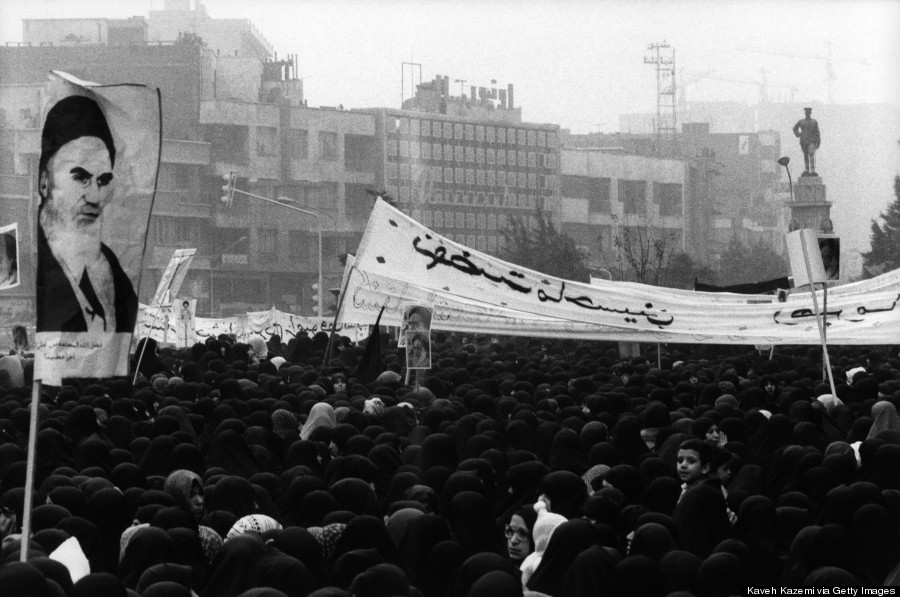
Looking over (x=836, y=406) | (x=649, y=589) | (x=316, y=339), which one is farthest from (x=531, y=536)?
(x=316, y=339)

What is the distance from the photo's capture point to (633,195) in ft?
307

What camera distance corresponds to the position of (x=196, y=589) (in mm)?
6785

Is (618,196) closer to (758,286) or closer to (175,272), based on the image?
(758,286)

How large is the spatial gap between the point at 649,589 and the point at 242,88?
249ft

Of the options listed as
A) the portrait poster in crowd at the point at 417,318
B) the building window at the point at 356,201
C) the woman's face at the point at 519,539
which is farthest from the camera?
the building window at the point at 356,201

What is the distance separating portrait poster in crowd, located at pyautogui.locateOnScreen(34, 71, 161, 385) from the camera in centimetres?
579

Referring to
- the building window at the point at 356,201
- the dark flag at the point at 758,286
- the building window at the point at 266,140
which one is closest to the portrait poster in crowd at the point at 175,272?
the dark flag at the point at 758,286

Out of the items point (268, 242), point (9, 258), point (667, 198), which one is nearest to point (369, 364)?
point (9, 258)

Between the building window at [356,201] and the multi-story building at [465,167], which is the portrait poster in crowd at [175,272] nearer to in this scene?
the building window at [356,201]

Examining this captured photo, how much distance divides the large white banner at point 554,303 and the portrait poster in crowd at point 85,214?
8004 mm

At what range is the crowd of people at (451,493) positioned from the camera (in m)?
6.17

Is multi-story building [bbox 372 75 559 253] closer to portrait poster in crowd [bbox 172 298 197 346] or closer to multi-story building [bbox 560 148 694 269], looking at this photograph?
multi-story building [bbox 560 148 694 269]

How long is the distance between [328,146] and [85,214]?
7387cm

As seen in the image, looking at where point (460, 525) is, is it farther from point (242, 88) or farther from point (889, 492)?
point (242, 88)
